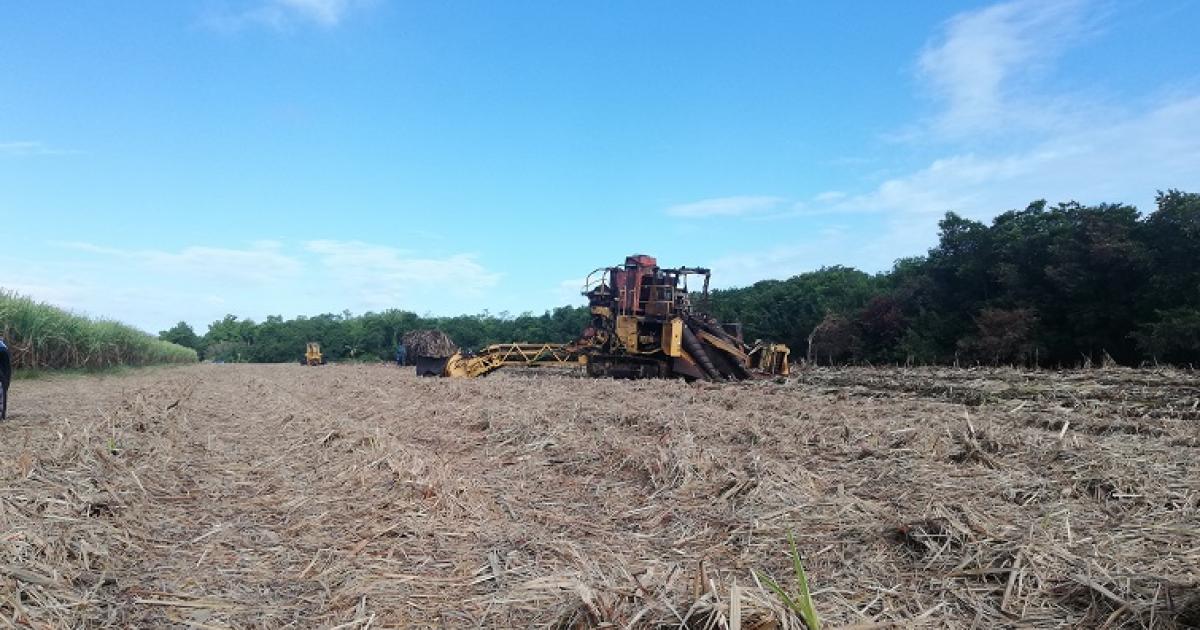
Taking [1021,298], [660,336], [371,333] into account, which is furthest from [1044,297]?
[371,333]

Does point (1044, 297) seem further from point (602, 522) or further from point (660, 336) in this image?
point (602, 522)

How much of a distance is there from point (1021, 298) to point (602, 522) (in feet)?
85.7

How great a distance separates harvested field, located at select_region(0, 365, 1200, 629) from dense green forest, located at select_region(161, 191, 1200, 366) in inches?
574

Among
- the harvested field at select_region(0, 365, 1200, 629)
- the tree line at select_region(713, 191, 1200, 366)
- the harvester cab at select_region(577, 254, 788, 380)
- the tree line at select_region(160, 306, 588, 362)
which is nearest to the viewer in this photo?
the harvested field at select_region(0, 365, 1200, 629)

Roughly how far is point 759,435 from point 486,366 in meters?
13.6

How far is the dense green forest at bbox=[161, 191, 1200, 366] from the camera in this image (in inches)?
819

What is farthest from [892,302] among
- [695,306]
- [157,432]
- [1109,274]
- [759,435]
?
[157,432]

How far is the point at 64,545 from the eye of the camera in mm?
3359

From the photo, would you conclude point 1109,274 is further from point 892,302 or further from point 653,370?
point 653,370

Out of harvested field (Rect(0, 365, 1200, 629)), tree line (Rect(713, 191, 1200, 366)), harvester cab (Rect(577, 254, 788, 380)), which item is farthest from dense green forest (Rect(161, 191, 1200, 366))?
harvested field (Rect(0, 365, 1200, 629))

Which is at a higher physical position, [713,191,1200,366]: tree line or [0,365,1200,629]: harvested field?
[713,191,1200,366]: tree line

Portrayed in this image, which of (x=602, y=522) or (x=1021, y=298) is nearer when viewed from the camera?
(x=602, y=522)

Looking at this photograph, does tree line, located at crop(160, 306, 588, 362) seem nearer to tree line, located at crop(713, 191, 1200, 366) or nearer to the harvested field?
Answer: tree line, located at crop(713, 191, 1200, 366)

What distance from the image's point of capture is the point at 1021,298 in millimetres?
25484
